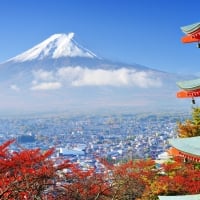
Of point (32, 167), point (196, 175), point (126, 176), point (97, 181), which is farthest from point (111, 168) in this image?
point (32, 167)

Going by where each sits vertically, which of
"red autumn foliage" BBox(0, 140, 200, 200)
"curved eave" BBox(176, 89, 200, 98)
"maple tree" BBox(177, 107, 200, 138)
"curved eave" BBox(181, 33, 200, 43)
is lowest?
"red autumn foliage" BBox(0, 140, 200, 200)

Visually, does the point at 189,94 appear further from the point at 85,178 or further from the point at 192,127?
the point at 192,127

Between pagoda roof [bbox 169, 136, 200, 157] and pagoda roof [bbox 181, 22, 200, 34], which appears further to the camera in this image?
pagoda roof [bbox 181, 22, 200, 34]

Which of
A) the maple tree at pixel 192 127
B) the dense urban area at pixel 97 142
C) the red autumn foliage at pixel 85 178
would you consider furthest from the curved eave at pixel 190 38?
the maple tree at pixel 192 127

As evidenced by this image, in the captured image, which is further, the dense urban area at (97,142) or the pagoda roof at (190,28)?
the dense urban area at (97,142)

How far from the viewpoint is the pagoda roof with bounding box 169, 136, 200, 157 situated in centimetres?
878

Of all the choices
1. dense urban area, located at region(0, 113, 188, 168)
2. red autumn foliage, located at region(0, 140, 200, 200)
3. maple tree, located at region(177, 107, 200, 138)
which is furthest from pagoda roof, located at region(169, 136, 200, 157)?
maple tree, located at region(177, 107, 200, 138)

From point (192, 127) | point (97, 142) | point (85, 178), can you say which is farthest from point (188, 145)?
point (97, 142)

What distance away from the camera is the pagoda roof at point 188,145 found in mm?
8781

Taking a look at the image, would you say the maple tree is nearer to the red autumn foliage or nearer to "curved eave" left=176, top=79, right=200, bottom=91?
the red autumn foliage

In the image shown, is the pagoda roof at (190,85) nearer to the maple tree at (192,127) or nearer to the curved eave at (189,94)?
the curved eave at (189,94)

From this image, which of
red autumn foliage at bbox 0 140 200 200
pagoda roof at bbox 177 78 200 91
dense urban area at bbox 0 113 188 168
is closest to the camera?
pagoda roof at bbox 177 78 200 91

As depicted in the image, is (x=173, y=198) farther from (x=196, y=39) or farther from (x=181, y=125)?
(x=181, y=125)

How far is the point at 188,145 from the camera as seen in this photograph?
360 inches
